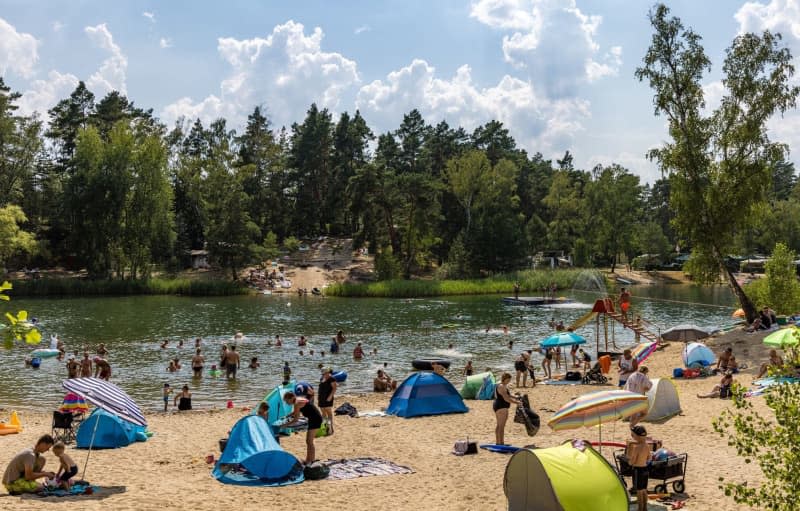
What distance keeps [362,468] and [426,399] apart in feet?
20.1

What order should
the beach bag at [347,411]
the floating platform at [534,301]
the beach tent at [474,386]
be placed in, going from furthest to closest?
the floating platform at [534,301], the beach tent at [474,386], the beach bag at [347,411]

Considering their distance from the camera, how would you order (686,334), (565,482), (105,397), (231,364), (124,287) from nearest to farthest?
(565,482) < (105,397) < (231,364) < (686,334) < (124,287)

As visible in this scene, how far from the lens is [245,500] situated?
11930 mm

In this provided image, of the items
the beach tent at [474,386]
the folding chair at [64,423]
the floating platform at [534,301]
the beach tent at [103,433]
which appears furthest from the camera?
the floating platform at [534,301]

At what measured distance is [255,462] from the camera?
1324cm

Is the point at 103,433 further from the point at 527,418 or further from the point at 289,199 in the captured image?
the point at 289,199

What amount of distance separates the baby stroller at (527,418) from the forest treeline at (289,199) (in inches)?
1975

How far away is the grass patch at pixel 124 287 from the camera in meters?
65.6

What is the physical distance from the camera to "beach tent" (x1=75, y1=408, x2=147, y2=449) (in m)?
16.0

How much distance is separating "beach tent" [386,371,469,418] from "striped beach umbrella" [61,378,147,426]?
27.9 ft

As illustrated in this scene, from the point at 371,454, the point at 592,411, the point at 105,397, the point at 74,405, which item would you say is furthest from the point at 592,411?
the point at 74,405

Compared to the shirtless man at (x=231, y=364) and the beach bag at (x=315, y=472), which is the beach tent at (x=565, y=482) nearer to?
the beach bag at (x=315, y=472)

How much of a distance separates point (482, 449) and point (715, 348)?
1851cm

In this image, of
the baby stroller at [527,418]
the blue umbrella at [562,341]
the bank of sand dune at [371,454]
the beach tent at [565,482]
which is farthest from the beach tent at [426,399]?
the blue umbrella at [562,341]
